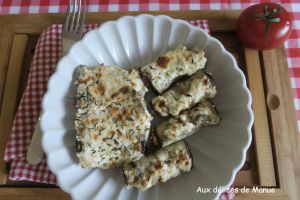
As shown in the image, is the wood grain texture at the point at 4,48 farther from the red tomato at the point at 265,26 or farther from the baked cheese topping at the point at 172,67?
the red tomato at the point at 265,26

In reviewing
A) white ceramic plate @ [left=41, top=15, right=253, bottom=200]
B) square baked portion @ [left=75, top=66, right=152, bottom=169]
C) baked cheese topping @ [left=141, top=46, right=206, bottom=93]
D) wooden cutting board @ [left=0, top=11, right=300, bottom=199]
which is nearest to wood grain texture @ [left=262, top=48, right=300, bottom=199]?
wooden cutting board @ [left=0, top=11, right=300, bottom=199]

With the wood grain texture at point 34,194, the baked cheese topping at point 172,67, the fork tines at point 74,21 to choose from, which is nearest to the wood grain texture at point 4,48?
the fork tines at point 74,21

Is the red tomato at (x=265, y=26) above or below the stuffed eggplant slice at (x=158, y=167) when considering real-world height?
above

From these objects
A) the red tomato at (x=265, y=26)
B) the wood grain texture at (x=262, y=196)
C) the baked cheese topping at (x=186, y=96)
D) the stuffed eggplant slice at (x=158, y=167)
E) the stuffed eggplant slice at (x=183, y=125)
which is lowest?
the wood grain texture at (x=262, y=196)

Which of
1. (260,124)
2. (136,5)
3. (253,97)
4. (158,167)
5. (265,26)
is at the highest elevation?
(136,5)

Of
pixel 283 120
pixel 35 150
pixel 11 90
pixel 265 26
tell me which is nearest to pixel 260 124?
pixel 283 120

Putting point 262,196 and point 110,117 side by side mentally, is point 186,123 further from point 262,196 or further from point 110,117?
point 262,196

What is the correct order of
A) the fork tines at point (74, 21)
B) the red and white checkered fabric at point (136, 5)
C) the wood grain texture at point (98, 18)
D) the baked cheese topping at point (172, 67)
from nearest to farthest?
the baked cheese topping at point (172, 67)
the fork tines at point (74, 21)
the wood grain texture at point (98, 18)
the red and white checkered fabric at point (136, 5)
